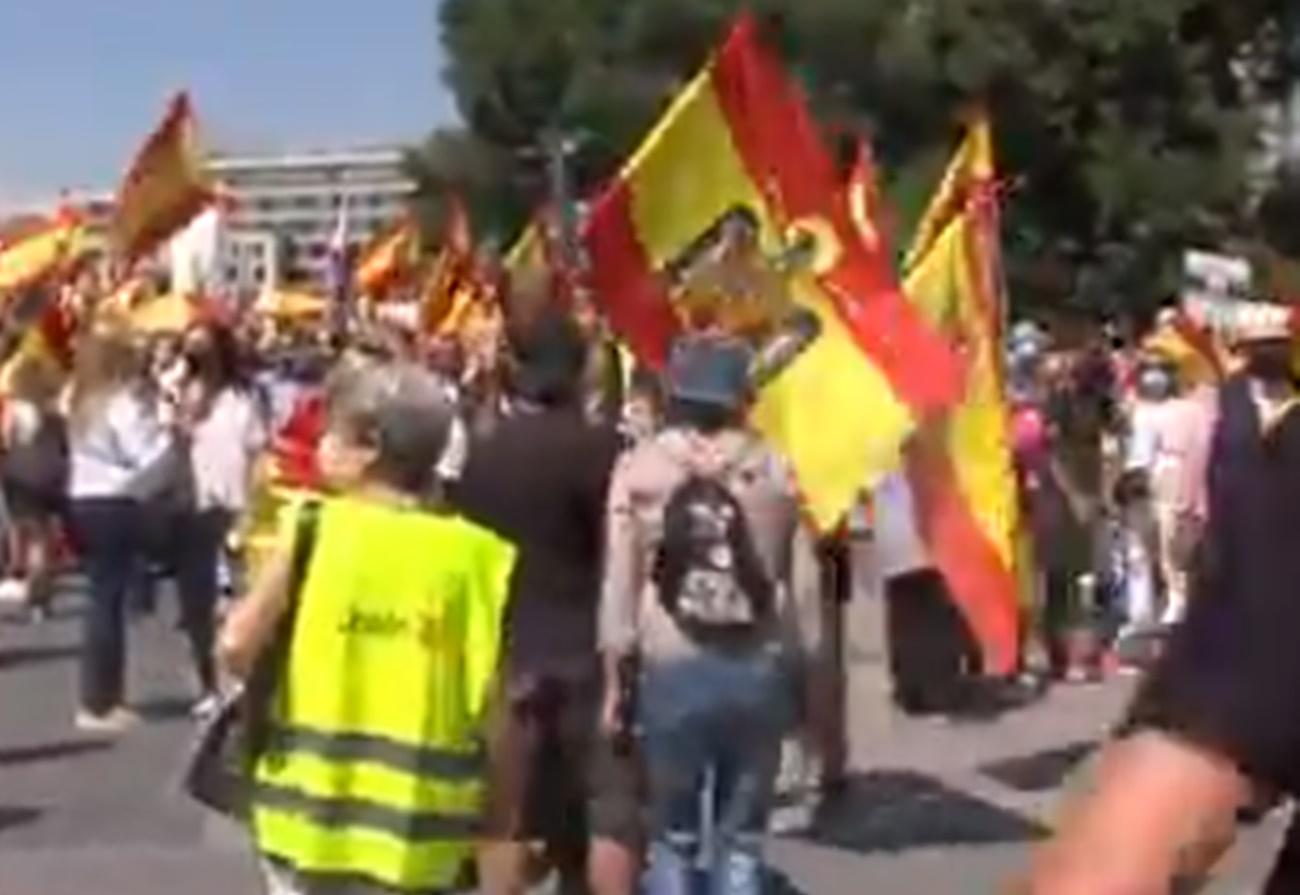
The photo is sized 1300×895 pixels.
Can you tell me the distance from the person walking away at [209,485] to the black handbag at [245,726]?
8265mm

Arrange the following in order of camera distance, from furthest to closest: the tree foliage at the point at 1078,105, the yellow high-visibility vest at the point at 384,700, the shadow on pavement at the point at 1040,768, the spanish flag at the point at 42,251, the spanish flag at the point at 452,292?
the tree foliage at the point at 1078,105, the spanish flag at the point at 452,292, the spanish flag at the point at 42,251, the shadow on pavement at the point at 1040,768, the yellow high-visibility vest at the point at 384,700

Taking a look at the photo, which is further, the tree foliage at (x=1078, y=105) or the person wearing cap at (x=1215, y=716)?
the tree foliage at (x=1078, y=105)

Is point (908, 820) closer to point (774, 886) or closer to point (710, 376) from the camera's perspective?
point (774, 886)

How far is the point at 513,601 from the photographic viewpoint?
24.7ft

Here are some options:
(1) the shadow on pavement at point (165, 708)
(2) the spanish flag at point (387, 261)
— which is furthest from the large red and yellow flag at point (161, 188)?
(2) the spanish flag at point (387, 261)

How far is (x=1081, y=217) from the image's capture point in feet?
178

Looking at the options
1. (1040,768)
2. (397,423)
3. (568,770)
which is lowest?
A: (1040,768)

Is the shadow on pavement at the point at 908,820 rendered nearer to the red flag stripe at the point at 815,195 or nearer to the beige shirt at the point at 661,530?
the red flag stripe at the point at 815,195

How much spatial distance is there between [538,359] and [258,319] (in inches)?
961

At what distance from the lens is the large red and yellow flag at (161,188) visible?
1708cm

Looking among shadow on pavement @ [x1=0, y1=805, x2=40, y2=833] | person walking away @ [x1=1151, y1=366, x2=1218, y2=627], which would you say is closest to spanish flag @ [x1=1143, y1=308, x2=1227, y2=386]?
person walking away @ [x1=1151, y1=366, x2=1218, y2=627]

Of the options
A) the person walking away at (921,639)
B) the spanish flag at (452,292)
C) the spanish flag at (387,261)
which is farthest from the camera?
the spanish flag at (387,261)

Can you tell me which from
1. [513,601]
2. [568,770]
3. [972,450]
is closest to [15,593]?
[972,450]

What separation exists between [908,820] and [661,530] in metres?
4.25
